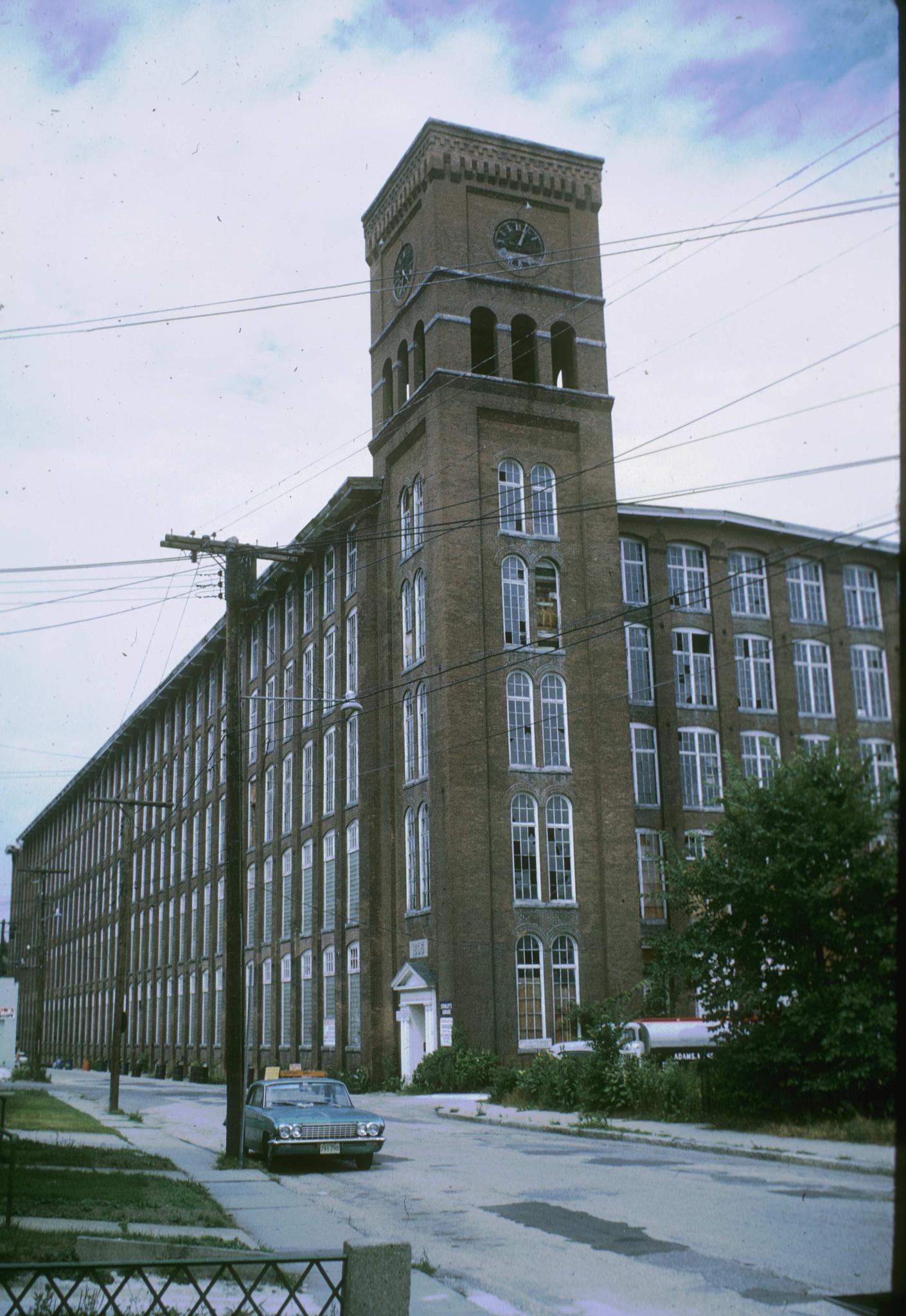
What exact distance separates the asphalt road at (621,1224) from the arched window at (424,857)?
68.3ft

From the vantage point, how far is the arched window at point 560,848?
41906 mm

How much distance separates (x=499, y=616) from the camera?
140ft

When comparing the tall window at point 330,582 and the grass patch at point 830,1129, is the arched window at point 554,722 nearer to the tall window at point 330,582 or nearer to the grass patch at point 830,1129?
the tall window at point 330,582

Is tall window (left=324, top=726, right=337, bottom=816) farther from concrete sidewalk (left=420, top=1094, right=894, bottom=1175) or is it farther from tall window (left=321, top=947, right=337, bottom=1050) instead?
concrete sidewalk (left=420, top=1094, right=894, bottom=1175)

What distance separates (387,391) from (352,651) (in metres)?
A: 10.4

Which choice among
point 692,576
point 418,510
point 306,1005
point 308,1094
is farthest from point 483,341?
point 308,1094

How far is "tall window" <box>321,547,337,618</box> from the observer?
1978 inches

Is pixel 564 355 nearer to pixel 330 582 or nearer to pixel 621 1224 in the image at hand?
pixel 330 582

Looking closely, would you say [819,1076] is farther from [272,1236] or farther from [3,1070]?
[3,1070]

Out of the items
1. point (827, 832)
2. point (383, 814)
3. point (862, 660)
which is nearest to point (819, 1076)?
point (827, 832)

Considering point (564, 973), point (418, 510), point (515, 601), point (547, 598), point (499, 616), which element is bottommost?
point (564, 973)

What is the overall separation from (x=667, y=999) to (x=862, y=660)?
99.7 ft

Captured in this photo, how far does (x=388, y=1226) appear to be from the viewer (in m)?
12.7

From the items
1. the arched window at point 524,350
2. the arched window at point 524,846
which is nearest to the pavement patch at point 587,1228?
the arched window at point 524,846
